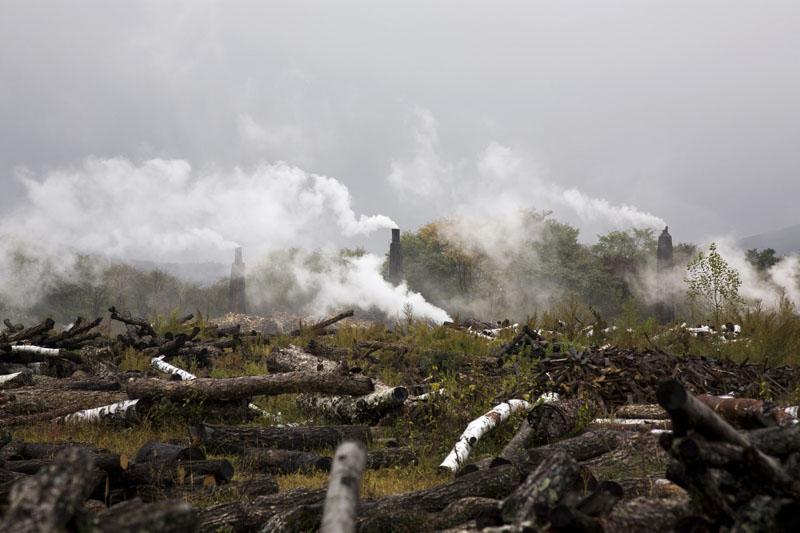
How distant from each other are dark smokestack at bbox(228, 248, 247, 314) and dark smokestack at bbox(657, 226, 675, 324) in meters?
22.1

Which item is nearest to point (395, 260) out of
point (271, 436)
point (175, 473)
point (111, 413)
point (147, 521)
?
point (111, 413)

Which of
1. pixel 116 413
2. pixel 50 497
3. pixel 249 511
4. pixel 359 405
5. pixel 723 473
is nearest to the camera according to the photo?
pixel 50 497

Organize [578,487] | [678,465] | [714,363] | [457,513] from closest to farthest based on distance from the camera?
[678,465]
[457,513]
[578,487]
[714,363]

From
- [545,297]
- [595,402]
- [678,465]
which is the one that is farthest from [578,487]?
[545,297]

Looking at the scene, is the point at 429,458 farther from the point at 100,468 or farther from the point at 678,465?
the point at 678,465

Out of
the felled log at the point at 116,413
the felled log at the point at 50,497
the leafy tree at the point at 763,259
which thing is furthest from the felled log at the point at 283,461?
the leafy tree at the point at 763,259

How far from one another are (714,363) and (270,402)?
7167 millimetres

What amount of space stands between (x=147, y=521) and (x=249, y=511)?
219 cm

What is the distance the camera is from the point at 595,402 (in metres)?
7.94

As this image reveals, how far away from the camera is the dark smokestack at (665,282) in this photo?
89.6 feet

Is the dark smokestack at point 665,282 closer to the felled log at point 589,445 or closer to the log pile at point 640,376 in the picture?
the log pile at point 640,376

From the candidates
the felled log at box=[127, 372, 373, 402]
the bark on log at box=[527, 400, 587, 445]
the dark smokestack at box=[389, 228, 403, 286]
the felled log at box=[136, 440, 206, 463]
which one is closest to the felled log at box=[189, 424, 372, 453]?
the felled log at box=[127, 372, 373, 402]

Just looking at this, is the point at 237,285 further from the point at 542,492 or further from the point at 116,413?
the point at 542,492

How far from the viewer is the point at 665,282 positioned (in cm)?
2725
